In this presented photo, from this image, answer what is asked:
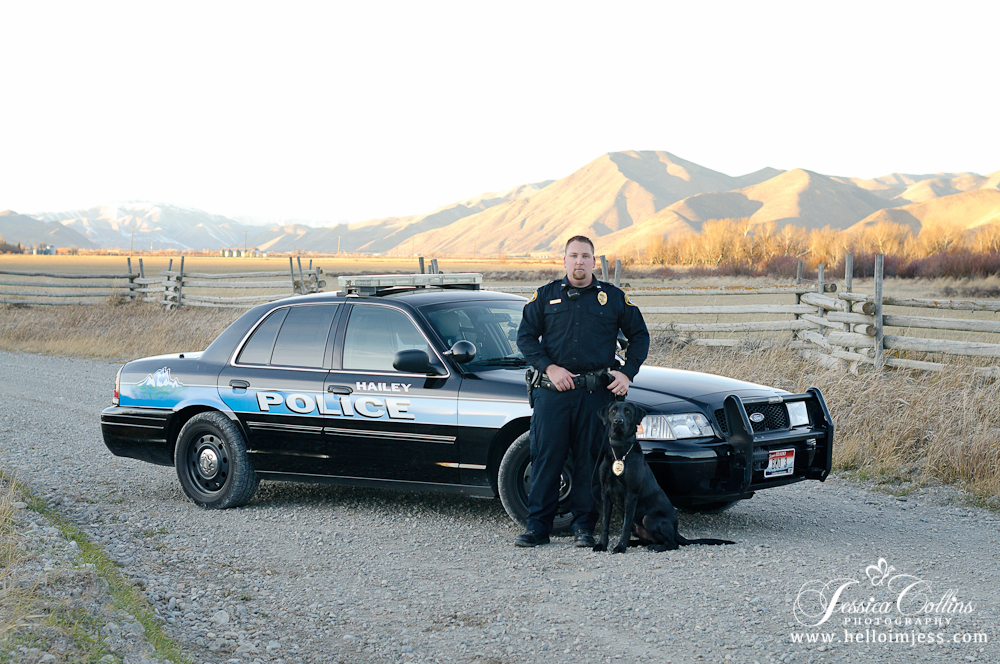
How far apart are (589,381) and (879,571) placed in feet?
5.93

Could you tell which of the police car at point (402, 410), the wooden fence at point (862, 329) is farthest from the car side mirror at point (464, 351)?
the wooden fence at point (862, 329)

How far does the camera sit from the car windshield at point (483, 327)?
6.09 m

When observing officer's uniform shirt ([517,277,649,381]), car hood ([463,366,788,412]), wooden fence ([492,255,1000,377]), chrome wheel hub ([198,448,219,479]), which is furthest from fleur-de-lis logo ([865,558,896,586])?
wooden fence ([492,255,1000,377])

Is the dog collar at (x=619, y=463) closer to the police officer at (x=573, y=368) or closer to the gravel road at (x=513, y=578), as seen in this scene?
the police officer at (x=573, y=368)

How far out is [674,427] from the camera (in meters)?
5.35

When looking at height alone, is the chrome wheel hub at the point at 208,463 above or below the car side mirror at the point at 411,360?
below

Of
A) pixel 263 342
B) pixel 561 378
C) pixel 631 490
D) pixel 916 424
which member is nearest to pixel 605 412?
pixel 561 378

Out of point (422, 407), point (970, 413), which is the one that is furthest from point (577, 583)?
point (970, 413)

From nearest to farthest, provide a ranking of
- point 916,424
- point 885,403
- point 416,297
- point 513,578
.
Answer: point 513,578 → point 416,297 → point 916,424 → point 885,403

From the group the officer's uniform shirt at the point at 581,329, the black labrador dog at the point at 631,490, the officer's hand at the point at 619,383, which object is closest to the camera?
the black labrador dog at the point at 631,490

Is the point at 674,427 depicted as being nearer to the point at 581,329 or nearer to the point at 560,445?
the point at 560,445

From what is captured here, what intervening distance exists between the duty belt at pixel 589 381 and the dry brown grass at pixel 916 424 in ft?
11.1

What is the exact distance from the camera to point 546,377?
5.29 meters

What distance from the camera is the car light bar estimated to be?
645cm
